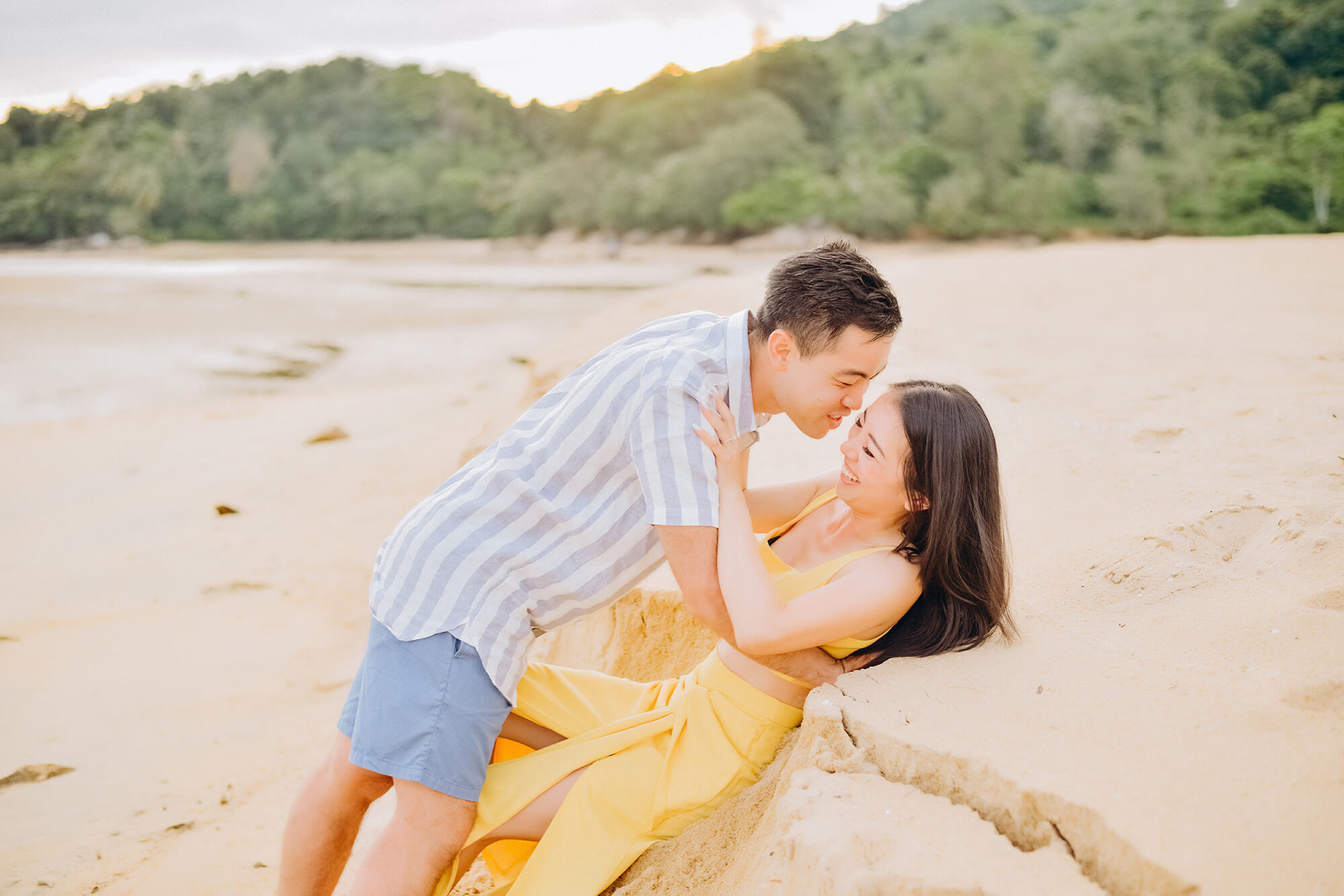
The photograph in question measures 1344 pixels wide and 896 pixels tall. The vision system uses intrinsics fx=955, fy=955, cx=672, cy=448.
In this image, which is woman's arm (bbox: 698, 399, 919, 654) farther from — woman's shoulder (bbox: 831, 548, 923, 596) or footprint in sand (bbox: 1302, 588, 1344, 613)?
footprint in sand (bbox: 1302, 588, 1344, 613)

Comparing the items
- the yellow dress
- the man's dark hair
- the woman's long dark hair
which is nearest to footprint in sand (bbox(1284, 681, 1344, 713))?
the woman's long dark hair

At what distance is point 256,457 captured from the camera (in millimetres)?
8883

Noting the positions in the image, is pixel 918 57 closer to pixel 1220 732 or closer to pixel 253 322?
pixel 253 322

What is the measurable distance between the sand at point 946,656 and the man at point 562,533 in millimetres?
511

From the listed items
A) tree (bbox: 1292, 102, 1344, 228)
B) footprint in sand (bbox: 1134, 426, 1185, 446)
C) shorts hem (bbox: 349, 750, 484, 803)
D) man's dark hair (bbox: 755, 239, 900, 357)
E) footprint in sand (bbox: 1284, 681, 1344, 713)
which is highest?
tree (bbox: 1292, 102, 1344, 228)

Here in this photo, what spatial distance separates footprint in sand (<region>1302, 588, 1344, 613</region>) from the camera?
7.07 feet

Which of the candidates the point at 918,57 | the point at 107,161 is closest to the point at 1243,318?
the point at 918,57

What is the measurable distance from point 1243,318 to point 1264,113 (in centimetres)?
2321

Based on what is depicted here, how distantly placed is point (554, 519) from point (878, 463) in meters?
0.78

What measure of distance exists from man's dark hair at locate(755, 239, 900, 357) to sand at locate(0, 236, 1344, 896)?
80 cm

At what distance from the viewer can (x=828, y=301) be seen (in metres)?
2.15

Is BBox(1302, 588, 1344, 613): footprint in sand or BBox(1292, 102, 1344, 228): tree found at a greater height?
BBox(1292, 102, 1344, 228): tree

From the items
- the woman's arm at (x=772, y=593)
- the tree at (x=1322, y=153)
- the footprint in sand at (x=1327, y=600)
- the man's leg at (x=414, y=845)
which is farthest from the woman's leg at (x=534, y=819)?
the tree at (x=1322, y=153)

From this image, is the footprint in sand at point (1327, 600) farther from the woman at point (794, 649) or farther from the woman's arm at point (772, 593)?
the woman's arm at point (772, 593)
